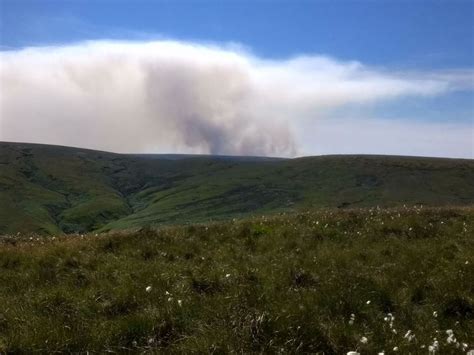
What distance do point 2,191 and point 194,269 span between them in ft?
556

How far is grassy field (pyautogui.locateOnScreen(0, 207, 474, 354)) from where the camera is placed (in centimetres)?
691

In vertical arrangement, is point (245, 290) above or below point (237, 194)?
above

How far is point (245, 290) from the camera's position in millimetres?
8797

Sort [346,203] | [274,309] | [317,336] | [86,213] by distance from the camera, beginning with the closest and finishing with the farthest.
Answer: [317,336] < [274,309] < [346,203] < [86,213]

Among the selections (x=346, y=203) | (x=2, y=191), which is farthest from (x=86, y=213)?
(x=346, y=203)

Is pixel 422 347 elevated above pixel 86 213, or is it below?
above

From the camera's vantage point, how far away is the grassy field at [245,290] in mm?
6914

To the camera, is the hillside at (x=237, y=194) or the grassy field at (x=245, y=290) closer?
the grassy field at (x=245, y=290)

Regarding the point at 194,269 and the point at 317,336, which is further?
the point at 194,269

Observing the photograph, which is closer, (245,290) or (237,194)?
(245,290)

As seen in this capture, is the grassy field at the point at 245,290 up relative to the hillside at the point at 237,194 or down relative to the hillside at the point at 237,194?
up

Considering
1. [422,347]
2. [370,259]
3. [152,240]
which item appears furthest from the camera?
[152,240]

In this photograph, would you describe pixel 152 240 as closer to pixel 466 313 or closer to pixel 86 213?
pixel 466 313

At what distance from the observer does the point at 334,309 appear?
26.8ft
